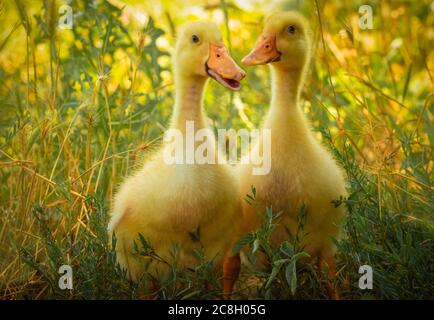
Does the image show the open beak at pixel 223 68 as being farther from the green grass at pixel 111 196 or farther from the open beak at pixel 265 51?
the green grass at pixel 111 196

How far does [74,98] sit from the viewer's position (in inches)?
117

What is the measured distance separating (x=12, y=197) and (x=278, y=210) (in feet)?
2.81

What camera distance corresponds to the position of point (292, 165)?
7.34 feet

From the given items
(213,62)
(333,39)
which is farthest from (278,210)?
(333,39)

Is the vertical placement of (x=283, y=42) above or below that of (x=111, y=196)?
above

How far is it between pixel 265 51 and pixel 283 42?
0.23ft

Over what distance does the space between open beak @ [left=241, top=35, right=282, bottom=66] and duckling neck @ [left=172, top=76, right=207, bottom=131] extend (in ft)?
0.53

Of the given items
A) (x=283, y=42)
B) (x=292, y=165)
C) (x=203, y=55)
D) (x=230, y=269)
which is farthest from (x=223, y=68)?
(x=230, y=269)

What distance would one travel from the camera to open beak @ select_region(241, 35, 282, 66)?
7.23 ft

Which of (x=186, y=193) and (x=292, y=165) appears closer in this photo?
(x=186, y=193)

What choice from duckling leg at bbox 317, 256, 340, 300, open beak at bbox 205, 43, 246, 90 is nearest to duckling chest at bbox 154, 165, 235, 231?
open beak at bbox 205, 43, 246, 90

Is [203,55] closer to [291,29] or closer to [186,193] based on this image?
[291,29]

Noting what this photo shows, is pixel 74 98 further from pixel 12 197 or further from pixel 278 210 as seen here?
pixel 278 210

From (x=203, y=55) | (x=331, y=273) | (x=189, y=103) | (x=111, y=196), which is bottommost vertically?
(x=331, y=273)
